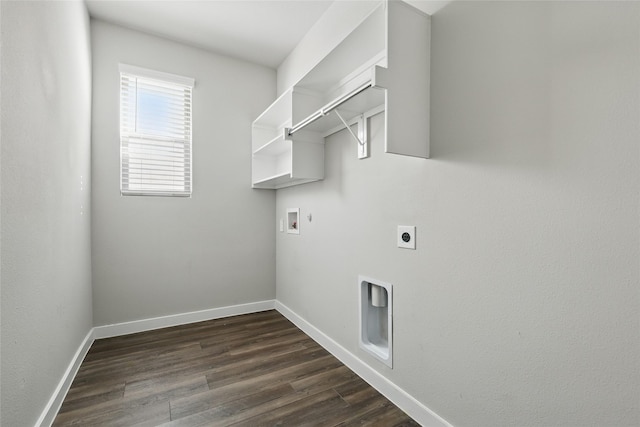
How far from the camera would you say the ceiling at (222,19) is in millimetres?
2238

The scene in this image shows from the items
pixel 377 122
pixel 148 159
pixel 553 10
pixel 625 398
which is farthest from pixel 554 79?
pixel 148 159

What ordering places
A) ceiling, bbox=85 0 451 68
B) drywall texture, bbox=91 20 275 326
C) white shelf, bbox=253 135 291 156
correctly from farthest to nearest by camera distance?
white shelf, bbox=253 135 291 156 < drywall texture, bbox=91 20 275 326 < ceiling, bbox=85 0 451 68

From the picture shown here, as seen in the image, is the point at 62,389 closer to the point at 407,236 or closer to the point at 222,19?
the point at 407,236

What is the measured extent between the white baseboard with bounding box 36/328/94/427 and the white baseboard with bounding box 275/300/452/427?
1.61 m

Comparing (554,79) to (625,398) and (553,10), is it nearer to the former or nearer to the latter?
(553,10)

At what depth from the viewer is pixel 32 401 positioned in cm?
124

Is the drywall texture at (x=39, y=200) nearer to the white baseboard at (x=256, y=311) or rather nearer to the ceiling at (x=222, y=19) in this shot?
the white baseboard at (x=256, y=311)

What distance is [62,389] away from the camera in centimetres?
160

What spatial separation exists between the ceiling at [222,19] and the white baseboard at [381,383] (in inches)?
102

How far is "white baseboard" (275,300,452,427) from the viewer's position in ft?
4.72

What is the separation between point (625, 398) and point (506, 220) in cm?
61

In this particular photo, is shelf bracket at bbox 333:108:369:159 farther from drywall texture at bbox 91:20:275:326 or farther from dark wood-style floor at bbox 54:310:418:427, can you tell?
drywall texture at bbox 91:20:275:326

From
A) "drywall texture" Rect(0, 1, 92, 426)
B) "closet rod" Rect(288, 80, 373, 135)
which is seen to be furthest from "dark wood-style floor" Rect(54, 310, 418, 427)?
"closet rod" Rect(288, 80, 373, 135)

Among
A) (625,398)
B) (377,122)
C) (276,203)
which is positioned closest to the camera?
(625,398)
